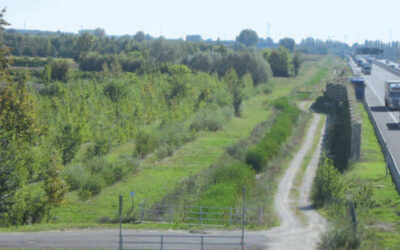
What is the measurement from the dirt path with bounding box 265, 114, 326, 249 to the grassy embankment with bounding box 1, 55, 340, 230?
324 inches

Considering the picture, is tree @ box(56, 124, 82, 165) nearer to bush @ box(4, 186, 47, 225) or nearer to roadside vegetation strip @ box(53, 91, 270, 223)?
roadside vegetation strip @ box(53, 91, 270, 223)

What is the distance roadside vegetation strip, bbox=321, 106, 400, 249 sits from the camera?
22.8m

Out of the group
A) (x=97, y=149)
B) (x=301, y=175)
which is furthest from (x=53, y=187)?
(x=301, y=175)

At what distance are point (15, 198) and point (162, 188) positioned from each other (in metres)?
12.2

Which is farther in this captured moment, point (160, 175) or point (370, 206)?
point (160, 175)

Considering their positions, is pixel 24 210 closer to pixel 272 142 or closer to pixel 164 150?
pixel 164 150

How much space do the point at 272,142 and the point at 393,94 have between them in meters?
21.3

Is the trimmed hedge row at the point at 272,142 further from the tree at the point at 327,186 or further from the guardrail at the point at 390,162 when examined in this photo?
the tree at the point at 327,186

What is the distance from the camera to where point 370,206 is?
2975 centimetres

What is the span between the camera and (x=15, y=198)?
29609 mm

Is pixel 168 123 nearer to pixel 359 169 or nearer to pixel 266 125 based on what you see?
pixel 266 125

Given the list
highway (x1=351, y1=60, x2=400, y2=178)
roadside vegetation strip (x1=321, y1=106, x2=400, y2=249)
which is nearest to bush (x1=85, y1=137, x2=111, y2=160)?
roadside vegetation strip (x1=321, y1=106, x2=400, y2=249)

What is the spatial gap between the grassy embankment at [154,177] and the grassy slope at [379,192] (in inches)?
542

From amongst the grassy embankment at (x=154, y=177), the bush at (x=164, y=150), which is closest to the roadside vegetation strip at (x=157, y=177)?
the grassy embankment at (x=154, y=177)
